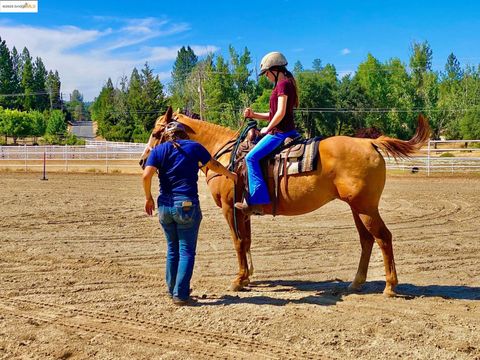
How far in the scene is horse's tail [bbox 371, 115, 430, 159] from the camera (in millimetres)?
5805

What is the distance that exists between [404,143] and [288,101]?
4.94 ft

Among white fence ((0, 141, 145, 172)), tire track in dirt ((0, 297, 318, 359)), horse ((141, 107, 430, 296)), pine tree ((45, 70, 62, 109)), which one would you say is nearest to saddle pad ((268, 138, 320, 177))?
horse ((141, 107, 430, 296))

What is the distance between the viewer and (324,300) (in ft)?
17.6

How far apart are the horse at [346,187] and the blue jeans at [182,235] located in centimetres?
90

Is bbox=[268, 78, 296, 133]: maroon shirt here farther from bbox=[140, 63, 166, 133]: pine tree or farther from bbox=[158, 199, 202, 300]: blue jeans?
bbox=[140, 63, 166, 133]: pine tree

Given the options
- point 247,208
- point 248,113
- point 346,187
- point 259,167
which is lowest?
point 247,208

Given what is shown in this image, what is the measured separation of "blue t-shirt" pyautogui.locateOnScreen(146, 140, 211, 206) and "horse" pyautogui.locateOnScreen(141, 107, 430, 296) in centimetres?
74

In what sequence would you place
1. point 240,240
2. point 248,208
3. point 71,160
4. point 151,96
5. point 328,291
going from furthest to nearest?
point 151,96 → point 71,160 → point 240,240 → point 248,208 → point 328,291

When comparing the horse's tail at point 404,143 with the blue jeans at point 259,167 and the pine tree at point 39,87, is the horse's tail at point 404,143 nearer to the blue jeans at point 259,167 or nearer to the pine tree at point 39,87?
the blue jeans at point 259,167

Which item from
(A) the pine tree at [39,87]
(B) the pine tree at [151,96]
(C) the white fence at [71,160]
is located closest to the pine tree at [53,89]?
(A) the pine tree at [39,87]

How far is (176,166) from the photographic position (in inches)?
201

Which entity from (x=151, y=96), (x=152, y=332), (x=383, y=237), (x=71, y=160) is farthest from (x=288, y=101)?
(x=151, y=96)

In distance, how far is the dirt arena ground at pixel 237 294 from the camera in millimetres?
4027

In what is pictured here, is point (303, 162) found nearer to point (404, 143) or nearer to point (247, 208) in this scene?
point (247, 208)
